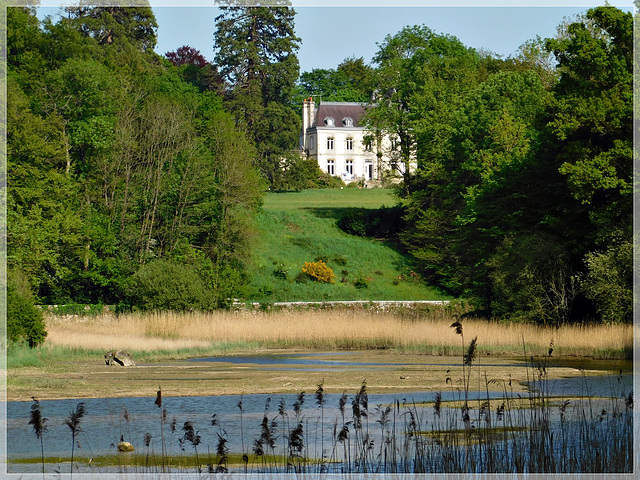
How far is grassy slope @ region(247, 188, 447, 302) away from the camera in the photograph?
58.7 m

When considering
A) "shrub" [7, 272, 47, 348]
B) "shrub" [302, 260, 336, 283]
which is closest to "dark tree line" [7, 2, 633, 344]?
"shrub" [7, 272, 47, 348]

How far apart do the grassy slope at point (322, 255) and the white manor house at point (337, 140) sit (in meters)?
36.5

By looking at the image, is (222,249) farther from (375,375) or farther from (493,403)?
(493,403)

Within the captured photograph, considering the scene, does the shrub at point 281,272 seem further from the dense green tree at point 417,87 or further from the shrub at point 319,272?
the dense green tree at point 417,87

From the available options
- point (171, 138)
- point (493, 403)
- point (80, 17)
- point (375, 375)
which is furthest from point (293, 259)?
point (493, 403)

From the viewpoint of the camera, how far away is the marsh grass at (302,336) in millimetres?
30859

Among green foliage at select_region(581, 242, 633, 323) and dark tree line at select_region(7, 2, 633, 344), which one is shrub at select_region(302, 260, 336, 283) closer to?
dark tree line at select_region(7, 2, 633, 344)

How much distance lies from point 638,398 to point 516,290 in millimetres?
21337

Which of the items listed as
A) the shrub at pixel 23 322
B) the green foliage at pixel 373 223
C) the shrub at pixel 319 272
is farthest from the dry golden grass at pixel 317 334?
the green foliage at pixel 373 223

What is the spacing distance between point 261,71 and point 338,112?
36183 mm

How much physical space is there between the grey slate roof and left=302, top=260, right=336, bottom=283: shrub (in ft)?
180

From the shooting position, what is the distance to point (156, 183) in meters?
53.3

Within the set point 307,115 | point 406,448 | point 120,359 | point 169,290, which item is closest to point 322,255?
point 169,290

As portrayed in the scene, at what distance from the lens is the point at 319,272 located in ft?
197
